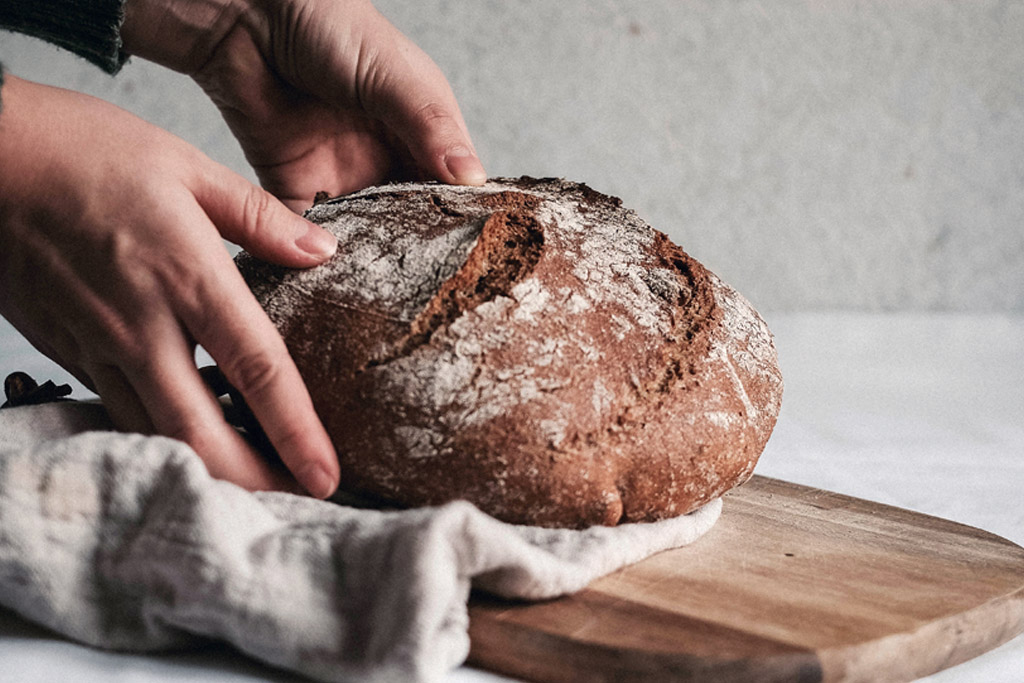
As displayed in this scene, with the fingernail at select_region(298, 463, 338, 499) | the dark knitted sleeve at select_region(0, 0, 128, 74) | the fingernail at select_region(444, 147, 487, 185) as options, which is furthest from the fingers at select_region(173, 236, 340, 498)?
the dark knitted sleeve at select_region(0, 0, 128, 74)

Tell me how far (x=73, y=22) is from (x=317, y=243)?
933 millimetres

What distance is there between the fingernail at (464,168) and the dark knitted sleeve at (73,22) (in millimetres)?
768

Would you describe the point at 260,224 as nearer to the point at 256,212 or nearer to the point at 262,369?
the point at 256,212

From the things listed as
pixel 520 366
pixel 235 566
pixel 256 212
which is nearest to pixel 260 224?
pixel 256 212

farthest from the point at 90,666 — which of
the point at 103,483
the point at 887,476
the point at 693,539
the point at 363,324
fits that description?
the point at 887,476

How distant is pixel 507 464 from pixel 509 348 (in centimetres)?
15

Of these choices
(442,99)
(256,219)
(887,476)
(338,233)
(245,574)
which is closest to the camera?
(245,574)

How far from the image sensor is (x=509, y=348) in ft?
4.17

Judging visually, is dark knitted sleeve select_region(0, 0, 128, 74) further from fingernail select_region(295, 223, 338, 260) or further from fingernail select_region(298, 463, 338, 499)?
fingernail select_region(298, 463, 338, 499)

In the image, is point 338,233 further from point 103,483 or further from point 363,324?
point 103,483

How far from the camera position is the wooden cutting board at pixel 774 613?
1029 mm

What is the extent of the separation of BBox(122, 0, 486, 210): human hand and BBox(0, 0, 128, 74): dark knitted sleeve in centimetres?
16

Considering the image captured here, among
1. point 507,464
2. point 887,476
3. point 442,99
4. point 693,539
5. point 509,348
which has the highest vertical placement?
point 442,99

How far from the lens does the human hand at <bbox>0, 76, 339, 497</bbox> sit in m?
1.25
